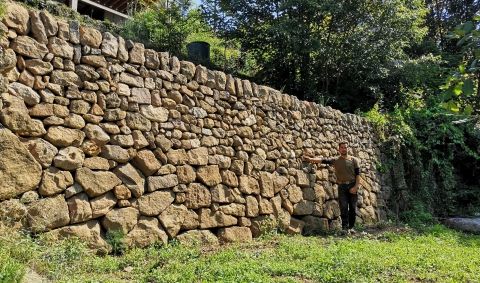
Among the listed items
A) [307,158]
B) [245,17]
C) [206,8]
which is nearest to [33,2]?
[206,8]

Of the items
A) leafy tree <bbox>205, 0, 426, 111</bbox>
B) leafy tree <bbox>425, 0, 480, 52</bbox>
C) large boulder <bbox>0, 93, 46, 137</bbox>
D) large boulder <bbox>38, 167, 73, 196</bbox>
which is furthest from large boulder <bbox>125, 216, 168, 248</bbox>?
leafy tree <bbox>425, 0, 480, 52</bbox>

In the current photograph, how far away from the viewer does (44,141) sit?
4.32m

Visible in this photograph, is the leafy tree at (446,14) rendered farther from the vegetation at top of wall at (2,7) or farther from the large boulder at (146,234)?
the vegetation at top of wall at (2,7)

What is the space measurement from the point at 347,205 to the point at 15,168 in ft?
18.6

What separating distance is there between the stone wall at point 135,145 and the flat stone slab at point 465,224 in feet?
11.9

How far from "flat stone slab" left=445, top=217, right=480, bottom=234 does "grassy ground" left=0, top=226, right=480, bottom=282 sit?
10.4ft

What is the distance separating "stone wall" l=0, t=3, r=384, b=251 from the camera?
13.7ft

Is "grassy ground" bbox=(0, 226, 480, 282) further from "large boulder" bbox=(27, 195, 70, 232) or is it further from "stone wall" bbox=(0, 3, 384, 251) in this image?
"stone wall" bbox=(0, 3, 384, 251)

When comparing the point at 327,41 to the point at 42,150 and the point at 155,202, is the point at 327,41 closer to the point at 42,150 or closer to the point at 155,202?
the point at 155,202

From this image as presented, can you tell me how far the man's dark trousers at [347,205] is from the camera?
787 centimetres

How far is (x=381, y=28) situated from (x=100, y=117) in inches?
350

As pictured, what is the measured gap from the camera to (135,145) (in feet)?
16.9

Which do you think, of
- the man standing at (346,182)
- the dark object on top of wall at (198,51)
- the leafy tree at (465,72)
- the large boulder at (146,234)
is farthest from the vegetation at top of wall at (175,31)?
the leafy tree at (465,72)

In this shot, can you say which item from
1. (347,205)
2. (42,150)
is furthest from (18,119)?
(347,205)
